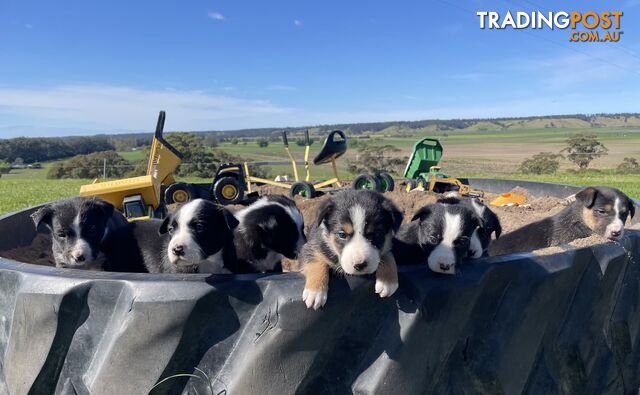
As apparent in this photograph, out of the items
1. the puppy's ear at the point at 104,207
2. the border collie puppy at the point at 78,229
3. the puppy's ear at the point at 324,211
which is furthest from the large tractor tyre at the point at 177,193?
the puppy's ear at the point at 324,211

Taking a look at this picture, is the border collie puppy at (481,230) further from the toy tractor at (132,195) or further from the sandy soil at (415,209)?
the toy tractor at (132,195)

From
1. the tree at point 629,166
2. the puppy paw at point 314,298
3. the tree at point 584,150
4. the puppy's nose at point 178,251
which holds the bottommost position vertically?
the tree at point 629,166

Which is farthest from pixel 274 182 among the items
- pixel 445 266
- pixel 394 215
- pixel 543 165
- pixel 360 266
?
pixel 543 165

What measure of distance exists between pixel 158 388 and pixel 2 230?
10.7ft

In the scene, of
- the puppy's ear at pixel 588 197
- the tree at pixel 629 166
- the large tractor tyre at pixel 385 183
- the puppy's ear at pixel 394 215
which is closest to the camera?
the puppy's ear at pixel 394 215

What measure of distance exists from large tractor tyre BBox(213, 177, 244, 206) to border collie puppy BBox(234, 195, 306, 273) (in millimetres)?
3929

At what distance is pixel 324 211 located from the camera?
3137 mm

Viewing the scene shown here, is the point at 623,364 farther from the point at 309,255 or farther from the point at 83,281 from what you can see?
the point at 83,281

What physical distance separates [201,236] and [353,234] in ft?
4.31

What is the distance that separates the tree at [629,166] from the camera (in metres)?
25.5

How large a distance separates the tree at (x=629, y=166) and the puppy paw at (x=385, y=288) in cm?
2797

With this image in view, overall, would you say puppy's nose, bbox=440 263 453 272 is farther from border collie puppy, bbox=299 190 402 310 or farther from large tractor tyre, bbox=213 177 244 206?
large tractor tyre, bbox=213 177 244 206

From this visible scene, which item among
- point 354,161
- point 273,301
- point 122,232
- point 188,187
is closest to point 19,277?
point 273,301

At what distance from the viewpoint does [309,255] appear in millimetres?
3055
